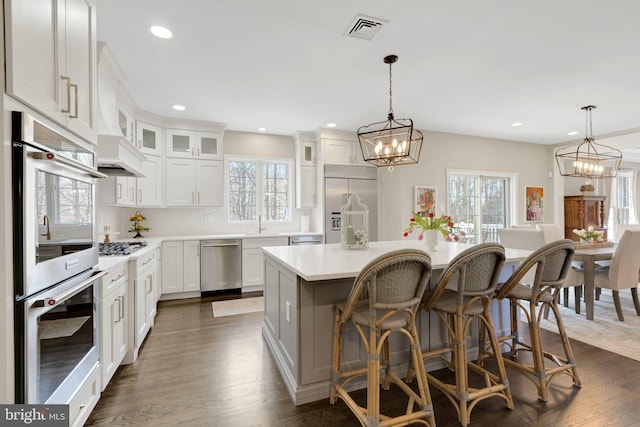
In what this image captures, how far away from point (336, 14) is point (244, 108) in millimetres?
2191

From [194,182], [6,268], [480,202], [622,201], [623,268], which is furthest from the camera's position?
[622,201]

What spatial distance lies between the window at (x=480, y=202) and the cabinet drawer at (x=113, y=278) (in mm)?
5128

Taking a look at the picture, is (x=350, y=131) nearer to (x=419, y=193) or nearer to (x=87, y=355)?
(x=419, y=193)

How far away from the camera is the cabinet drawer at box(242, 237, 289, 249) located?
470cm

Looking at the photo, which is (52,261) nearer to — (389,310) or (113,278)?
(113,278)

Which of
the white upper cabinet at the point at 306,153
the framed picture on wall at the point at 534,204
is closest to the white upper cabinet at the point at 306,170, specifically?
the white upper cabinet at the point at 306,153

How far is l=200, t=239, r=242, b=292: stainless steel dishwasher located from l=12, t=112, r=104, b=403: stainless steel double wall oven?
9.03 feet

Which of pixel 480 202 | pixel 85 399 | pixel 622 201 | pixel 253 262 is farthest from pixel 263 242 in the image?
pixel 622 201

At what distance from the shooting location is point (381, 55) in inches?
108

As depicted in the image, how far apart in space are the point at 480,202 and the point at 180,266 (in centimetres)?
552

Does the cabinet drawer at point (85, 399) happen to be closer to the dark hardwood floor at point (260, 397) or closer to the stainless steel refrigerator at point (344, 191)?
the dark hardwood floor at point (260, 397)

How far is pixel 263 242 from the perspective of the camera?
4766 mm

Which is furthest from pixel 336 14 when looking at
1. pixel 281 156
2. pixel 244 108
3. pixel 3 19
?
pixel 281 156

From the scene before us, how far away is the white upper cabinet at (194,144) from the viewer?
459 centimetres
